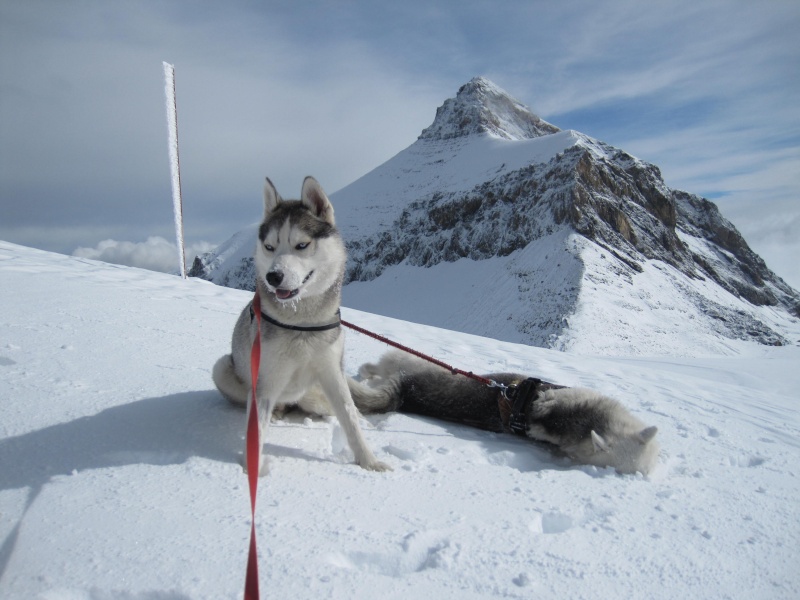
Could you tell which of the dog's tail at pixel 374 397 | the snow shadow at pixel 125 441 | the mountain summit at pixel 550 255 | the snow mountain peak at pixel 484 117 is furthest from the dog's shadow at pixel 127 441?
the snow mountain peak at pixel 484 117

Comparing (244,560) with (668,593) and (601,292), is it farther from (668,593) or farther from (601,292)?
(601,292)

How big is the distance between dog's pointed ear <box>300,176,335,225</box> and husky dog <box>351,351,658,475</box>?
6.35 feet

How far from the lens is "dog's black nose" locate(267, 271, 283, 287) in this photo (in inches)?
108

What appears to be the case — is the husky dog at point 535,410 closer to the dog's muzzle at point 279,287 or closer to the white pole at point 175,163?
the dog's muzzle at point 279,287

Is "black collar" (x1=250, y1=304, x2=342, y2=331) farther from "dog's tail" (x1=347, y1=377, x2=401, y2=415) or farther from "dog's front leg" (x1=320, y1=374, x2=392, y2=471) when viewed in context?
"dog's tail" (x1=347, y1=377, x2=401, y2=415)

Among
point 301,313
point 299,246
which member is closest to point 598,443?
point 301,313

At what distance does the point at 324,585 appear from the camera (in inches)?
82.4

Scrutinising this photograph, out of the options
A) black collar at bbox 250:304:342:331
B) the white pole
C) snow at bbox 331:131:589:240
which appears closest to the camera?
black collar at bbox 250:304:342:331

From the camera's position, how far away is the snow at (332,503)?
2.16 metres

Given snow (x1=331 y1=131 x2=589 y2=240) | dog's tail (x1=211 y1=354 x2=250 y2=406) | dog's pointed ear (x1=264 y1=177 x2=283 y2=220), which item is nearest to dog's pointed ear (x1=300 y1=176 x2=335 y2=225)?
dog's pointed ear (x1=264 y1=177 x2=283 y2=220)

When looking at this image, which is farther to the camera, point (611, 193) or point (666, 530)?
point (611, 193)

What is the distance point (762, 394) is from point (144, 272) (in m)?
12.9

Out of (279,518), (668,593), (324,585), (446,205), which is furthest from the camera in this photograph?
(446,205)

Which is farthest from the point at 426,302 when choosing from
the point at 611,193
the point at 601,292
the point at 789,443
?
the point at 789,443
